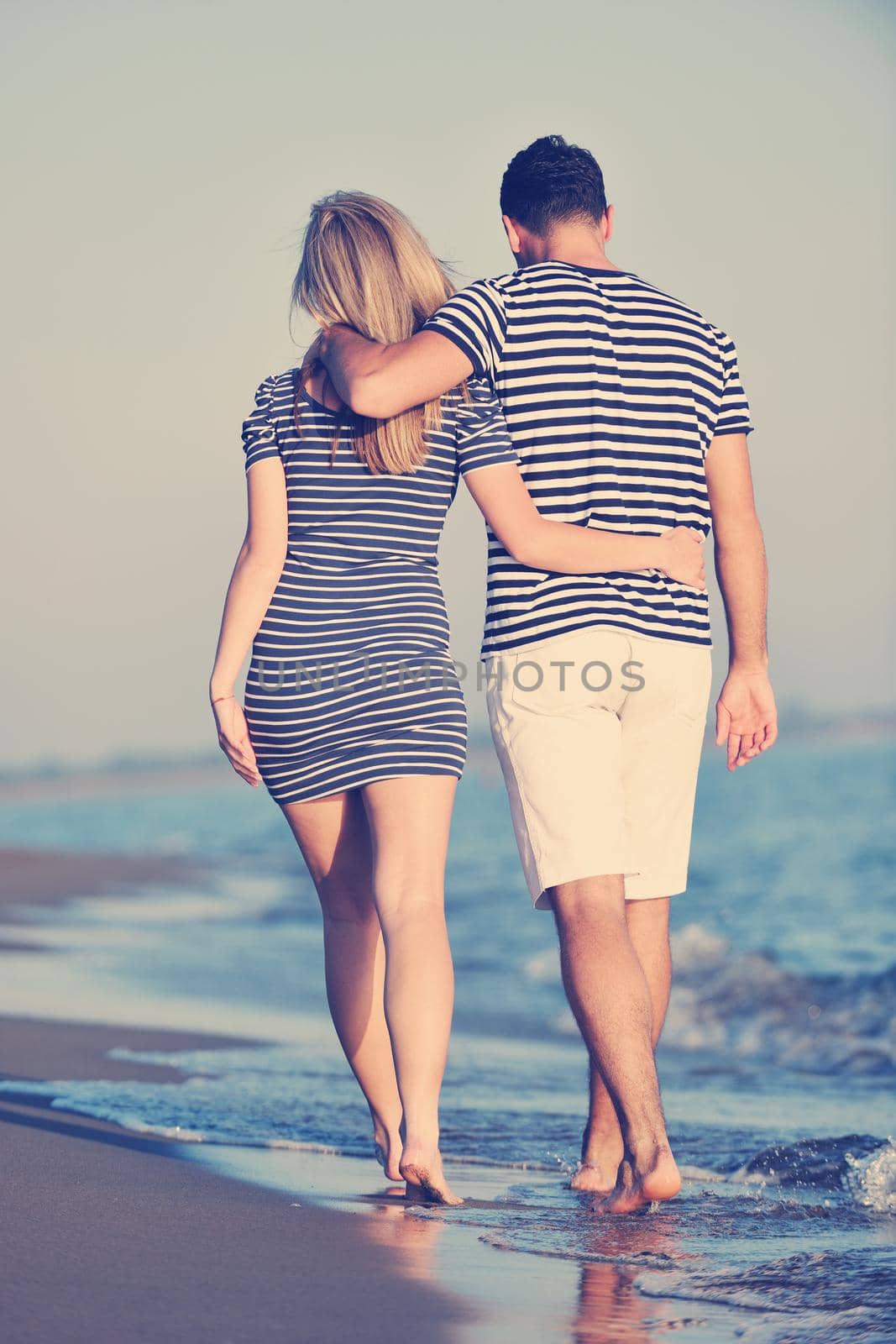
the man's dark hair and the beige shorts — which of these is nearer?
the beige shorts

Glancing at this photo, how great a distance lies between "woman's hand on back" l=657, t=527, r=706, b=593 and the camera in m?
2.92

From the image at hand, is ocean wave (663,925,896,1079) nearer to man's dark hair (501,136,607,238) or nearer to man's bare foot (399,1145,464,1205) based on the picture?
man's bare foot (399,1145,464,1205)

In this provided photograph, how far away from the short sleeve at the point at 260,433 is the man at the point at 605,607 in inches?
8.1

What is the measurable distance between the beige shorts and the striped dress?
0.13 m

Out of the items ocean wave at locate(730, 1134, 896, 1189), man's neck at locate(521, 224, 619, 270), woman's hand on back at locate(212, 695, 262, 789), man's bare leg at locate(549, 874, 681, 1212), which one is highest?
man's neck at locate(521, 224, 619, 270)

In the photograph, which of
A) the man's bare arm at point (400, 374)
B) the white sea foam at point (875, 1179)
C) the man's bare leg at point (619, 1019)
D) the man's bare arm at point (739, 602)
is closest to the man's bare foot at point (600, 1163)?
the man's bare leg at point (619, 1019)

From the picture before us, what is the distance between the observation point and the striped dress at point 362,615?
2879mm

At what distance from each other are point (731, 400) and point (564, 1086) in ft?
7.77

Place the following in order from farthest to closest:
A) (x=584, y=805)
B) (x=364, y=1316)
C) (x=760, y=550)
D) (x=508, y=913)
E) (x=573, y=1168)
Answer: (x=508, y=913)
(x=573, y=1168)
(x=760, y=550)
(x=584, y=805)
(x=364, y=1316)

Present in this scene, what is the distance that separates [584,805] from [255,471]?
898 mm

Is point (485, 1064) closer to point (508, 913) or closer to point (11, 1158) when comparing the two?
point (11, 1158)

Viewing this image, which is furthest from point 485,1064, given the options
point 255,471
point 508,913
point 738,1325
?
point 508,913

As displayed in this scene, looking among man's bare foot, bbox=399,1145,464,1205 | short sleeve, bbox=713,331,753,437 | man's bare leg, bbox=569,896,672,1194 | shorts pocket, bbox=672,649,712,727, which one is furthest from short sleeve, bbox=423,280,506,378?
man's bare foot, bbox=399,1145,464,1205

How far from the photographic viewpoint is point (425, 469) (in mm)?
2924
